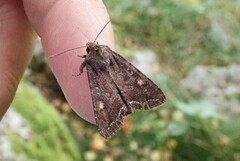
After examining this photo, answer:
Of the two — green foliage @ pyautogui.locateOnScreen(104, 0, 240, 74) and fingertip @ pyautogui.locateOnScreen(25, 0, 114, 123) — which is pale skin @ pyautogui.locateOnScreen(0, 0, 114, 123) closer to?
fingertip @ pyautogui.locateOnScreen(25, 0, 114, 123)

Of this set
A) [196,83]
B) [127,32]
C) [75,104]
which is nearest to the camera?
[75,104]

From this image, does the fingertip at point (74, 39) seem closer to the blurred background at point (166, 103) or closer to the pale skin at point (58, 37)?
the pale skin at point (58, 37)

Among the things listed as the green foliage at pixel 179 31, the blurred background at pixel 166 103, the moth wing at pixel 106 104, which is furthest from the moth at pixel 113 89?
the green foliage at pixel 179 31

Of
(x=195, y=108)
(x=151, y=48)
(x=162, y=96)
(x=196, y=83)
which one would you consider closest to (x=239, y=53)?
(x=151, y=48)

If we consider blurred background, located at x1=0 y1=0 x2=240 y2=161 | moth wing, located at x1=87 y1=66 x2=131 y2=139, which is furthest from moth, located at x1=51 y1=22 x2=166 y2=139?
blurred background, located at x1=0 y1=0 x2=240 y2=161

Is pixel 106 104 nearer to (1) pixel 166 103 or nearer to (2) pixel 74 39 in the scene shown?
(2) pixel 74 39

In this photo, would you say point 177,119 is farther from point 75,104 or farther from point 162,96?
point 75,104
